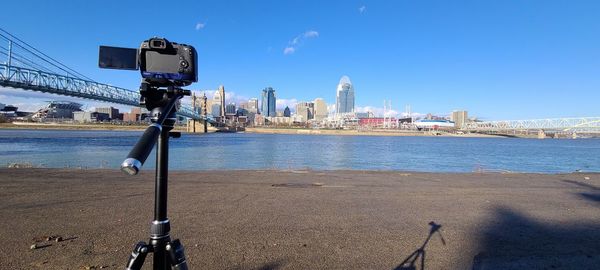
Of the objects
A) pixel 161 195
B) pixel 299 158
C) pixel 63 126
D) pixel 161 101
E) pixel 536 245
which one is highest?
pixel 161 101

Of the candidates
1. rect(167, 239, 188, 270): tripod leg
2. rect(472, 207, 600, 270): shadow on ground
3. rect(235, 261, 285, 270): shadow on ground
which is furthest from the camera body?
rect(472, 207, 600, 270): shadow on ground

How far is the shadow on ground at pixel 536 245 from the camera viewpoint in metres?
4.85

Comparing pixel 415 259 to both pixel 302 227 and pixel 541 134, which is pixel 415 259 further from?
pixel 541 134

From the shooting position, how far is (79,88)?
231 feet

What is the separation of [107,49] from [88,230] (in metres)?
A: 4.53

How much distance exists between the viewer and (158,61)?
7.05 ft

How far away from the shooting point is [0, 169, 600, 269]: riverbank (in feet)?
15.8

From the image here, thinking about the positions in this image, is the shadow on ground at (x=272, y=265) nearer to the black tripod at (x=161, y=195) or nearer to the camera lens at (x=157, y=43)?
the black tripod at (x=161, y=195)

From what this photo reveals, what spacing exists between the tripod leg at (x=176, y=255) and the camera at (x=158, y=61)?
846mm

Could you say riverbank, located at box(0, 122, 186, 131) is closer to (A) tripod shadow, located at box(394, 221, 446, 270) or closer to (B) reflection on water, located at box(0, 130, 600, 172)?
(B) reflection on water, located at box(0, 130, 600, 172)

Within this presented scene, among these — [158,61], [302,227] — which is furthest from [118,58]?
[302,227]

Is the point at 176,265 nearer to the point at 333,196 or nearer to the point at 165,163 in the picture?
the point at 165,163

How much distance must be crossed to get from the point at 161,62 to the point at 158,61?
2 centimetres

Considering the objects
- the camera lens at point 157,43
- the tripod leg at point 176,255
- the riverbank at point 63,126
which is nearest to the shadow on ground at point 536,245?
the tripod leg at point 176,255
